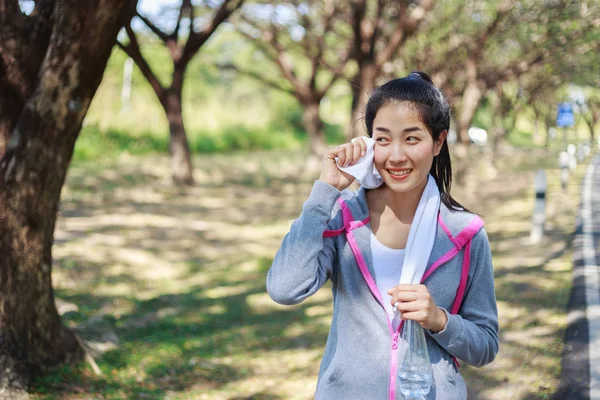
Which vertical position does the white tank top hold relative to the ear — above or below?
below

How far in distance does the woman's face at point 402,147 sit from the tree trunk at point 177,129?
605 inches

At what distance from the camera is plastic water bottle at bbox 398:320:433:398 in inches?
88.4

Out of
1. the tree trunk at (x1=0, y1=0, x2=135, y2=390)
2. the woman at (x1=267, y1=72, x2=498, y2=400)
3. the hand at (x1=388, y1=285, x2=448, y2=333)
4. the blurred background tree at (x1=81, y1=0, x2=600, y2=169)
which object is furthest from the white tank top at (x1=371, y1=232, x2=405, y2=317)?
the blurred background tree at (x1=81, y1=0, x2=600, y2=169)

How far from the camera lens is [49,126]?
192 inches

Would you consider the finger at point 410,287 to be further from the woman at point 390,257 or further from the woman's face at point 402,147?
the woman's face at point 402,147

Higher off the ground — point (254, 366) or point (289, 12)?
point (289, 12)

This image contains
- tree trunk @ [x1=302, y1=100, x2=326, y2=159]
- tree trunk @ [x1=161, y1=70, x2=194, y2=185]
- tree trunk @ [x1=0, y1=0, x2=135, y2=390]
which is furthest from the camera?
tree trunk @ [x1=302, y1=100, x2=326, y2=159]

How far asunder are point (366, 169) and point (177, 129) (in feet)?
51.3

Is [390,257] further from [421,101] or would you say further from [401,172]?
[421,101]

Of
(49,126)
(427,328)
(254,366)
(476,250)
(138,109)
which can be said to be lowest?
(254,366)

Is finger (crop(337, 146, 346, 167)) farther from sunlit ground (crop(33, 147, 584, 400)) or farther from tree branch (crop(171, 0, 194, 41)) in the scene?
tree branch (crop(171, 0, 194, 41))

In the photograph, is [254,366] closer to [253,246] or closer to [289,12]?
[253,246]

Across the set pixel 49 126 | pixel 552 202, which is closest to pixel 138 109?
pixel 552 202

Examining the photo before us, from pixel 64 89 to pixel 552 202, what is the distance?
1573 centimetres
